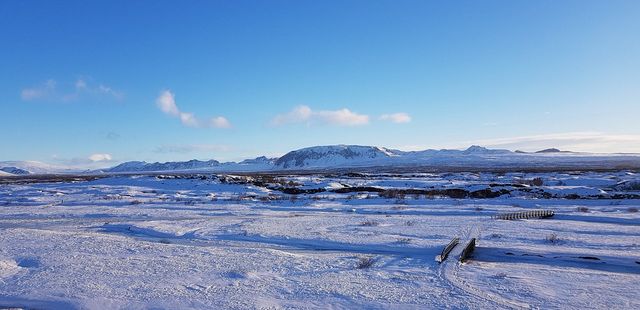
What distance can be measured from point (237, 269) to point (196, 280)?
0.79 meters

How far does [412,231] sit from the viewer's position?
12.1m

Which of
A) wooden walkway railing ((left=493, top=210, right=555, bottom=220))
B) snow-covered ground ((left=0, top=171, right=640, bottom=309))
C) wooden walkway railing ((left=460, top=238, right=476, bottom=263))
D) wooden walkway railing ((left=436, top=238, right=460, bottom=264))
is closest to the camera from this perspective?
snow-covered ground ((left=0, top=171, right=640, bottom=309))

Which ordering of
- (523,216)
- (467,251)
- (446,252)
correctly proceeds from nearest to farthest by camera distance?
(446,252), (467,251), (523,216)

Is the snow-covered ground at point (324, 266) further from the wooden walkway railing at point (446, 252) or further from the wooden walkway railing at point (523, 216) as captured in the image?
the wooden walkway railing at point (523, 216)

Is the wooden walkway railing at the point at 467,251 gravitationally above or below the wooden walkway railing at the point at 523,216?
above

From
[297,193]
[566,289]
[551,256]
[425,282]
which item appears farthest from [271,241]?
[297,193]

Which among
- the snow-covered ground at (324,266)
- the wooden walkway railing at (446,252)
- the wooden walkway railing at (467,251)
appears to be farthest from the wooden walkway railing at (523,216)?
the wooden walkway railing at (467,251)

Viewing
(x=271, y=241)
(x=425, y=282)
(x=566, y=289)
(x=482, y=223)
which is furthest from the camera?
(x=482, y=223)

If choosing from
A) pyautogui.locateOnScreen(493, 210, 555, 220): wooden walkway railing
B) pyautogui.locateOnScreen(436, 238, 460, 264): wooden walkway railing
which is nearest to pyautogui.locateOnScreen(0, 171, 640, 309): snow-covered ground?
pyautogui.locateOnScreen(436, 238, 460, 264): wooden walkway railing

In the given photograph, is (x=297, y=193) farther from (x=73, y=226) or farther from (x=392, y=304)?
(x=392, y=304)

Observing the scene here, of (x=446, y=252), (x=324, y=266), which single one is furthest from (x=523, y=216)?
(x=324, y=266)

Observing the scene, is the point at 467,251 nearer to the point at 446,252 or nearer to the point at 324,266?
the point at 446,252

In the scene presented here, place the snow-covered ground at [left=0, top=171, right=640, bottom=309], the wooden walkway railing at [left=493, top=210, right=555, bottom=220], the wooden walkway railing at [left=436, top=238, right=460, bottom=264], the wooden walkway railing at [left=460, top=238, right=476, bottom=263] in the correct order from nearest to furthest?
1. the snow-covered ground at [left=0, top=171, right=640, bottom=309]
2. the wooden walkway railing at [left=436, top=238, right=460, bottom=264]
3. the wooden walkway railing at [left=460, top=238, right=476, bottom=263]
4. the wooden walkway railing at [left=493, top=210, right=555, bottom=220]

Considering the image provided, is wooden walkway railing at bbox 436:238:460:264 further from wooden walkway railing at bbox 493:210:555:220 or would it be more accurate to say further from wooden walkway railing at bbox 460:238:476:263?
wooden walkway railing at bbox 493:210:555:220
